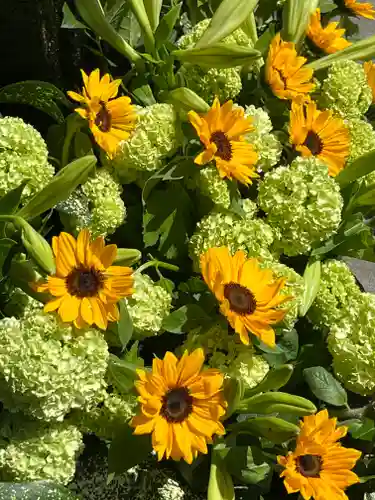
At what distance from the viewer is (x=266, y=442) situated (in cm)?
89

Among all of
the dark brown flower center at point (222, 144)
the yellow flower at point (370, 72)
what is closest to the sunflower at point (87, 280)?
the dark brown flower center at point (222, 144)

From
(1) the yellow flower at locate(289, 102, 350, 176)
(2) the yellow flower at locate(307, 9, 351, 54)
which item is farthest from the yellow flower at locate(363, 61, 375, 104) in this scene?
(1) the yellow flower at locate(289, 102, 350, 176)

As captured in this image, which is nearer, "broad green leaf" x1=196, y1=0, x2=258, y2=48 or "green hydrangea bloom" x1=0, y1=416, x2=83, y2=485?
"green hydrangea bloom" x1=0, y1=416, x2=83, y2=485

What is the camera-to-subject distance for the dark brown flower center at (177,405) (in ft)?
2.55

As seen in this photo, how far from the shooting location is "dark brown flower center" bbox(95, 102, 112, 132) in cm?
87

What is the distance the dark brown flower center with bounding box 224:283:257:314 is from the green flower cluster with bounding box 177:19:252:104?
0.27 meters

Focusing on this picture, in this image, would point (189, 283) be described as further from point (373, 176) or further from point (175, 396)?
point (373, 176)

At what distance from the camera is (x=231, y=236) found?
2.92 feet

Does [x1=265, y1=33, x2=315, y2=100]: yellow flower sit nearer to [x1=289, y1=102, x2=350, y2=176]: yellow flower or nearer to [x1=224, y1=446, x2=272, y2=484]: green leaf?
[x1=289, y1=102, x2=350, y2=176]: yellow flower

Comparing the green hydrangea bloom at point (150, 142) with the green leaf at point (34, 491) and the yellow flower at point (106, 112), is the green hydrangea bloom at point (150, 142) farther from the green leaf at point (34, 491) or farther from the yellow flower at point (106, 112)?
the green leaf at point (34, 491)

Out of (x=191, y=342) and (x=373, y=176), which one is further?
(x=373, y=176)

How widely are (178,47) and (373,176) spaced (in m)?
0.32

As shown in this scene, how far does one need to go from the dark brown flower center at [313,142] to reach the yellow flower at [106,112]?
0.76ft

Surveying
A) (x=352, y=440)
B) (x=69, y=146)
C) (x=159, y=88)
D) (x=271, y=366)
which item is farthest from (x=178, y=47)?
(x=352, y=440)
